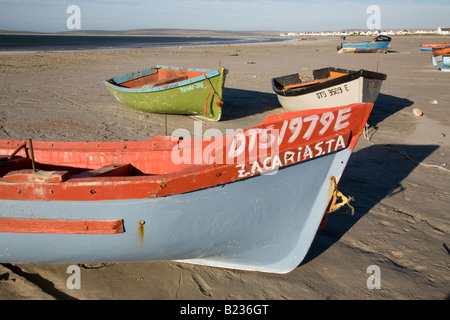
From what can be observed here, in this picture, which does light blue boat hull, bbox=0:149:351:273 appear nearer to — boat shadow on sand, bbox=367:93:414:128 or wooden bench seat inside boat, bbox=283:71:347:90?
A: boat shadow on sand, bbox=367:93:414:128

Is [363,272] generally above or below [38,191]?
below

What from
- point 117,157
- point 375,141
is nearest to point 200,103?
point 375,141

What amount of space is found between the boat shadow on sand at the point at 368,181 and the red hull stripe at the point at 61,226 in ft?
A: 5.89

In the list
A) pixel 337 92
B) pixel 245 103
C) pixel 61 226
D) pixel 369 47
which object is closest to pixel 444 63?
pixel 369 47

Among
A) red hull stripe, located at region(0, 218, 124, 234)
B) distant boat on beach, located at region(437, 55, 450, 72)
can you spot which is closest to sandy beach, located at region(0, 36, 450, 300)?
red hull stripe, located at region(0, 218, 124, 234)

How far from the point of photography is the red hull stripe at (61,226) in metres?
2.63

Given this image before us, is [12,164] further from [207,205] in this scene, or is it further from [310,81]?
[310,81]

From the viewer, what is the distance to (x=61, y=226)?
2656 millimetres

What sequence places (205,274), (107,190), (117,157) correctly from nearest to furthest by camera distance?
(107,190) < (205,274) < (117,157)

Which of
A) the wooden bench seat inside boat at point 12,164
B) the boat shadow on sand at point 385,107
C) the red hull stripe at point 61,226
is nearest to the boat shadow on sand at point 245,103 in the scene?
the boat shadow on sand at point 385,107

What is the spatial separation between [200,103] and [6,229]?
5519mm

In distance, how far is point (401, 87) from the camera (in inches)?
480
